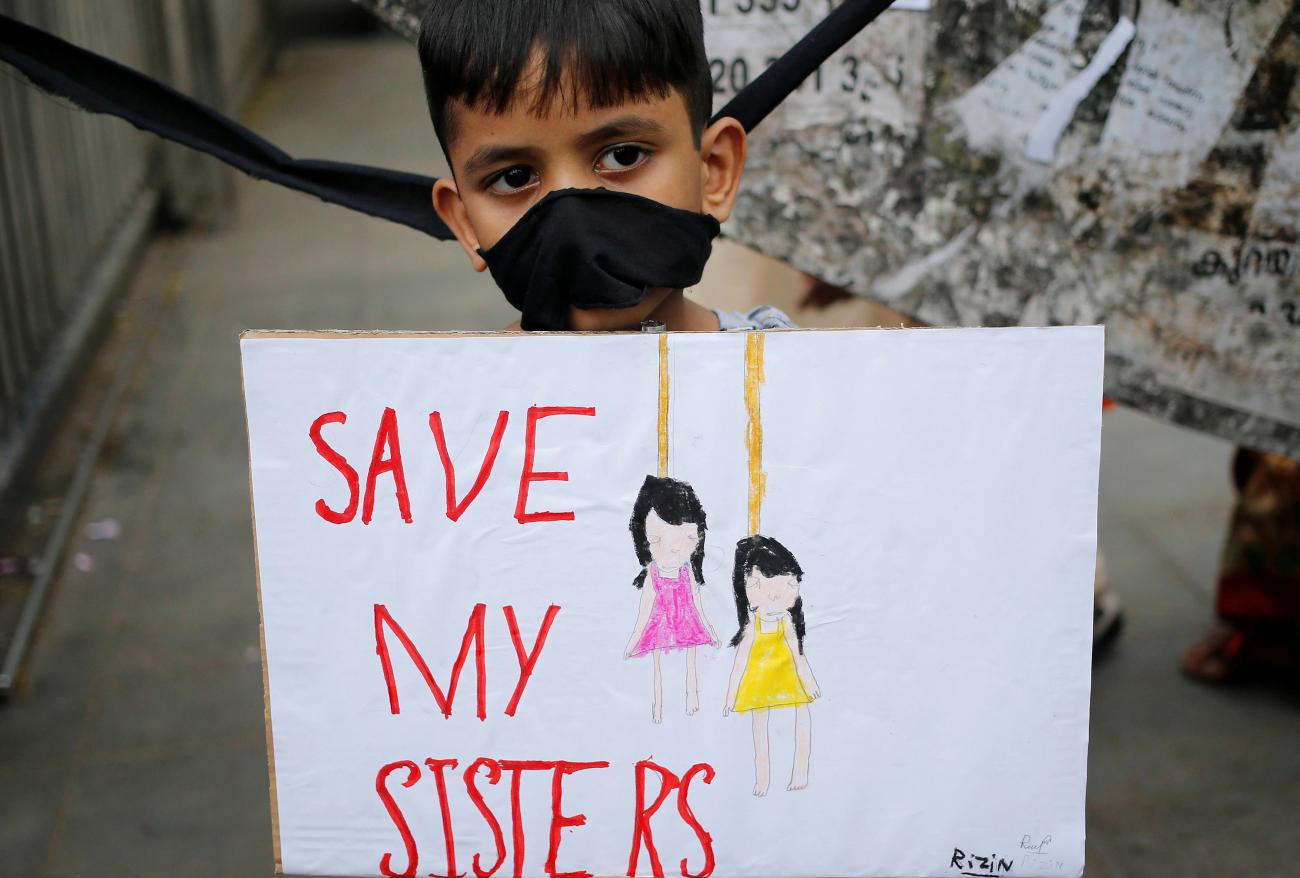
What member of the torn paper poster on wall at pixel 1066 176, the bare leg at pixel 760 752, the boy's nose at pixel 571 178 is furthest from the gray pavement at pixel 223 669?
the boy's nose at pixel 571 178

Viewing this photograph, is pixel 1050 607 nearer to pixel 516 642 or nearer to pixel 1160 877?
pixel 516 642

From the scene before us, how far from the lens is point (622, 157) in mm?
1312

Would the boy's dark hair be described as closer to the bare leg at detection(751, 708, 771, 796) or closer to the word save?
the word save

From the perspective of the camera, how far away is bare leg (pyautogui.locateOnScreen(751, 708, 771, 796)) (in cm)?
125

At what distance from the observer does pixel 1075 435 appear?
3.93 ft

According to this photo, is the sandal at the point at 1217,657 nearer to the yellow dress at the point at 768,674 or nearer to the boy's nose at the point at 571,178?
the yellow dress at the point at 768,674

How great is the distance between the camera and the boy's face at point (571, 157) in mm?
1268

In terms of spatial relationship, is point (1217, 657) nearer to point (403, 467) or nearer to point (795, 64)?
point (795, 64)

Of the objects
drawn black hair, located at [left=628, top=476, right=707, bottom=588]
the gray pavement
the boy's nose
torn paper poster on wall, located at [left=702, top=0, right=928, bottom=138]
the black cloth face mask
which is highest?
torn paper poster on wall, located at [left=702, top=0, right=928, bottom=138]

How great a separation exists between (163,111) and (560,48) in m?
0.64

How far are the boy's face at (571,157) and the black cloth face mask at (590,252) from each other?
0.08 ft

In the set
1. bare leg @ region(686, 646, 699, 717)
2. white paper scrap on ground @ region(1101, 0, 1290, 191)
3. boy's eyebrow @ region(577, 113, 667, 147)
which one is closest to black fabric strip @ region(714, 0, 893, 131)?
boy's eyebrow @ region(577, 113, 667, 147)

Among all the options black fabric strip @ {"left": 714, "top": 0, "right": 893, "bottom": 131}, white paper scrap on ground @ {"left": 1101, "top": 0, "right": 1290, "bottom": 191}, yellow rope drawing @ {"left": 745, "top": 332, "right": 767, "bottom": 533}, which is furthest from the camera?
white paper scrap on ground @ {"left": 1101, "top": 0, "right": 1290, "bottom": 191}

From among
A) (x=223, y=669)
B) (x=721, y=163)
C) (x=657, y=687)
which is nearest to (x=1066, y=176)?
(x=721, y=163)
